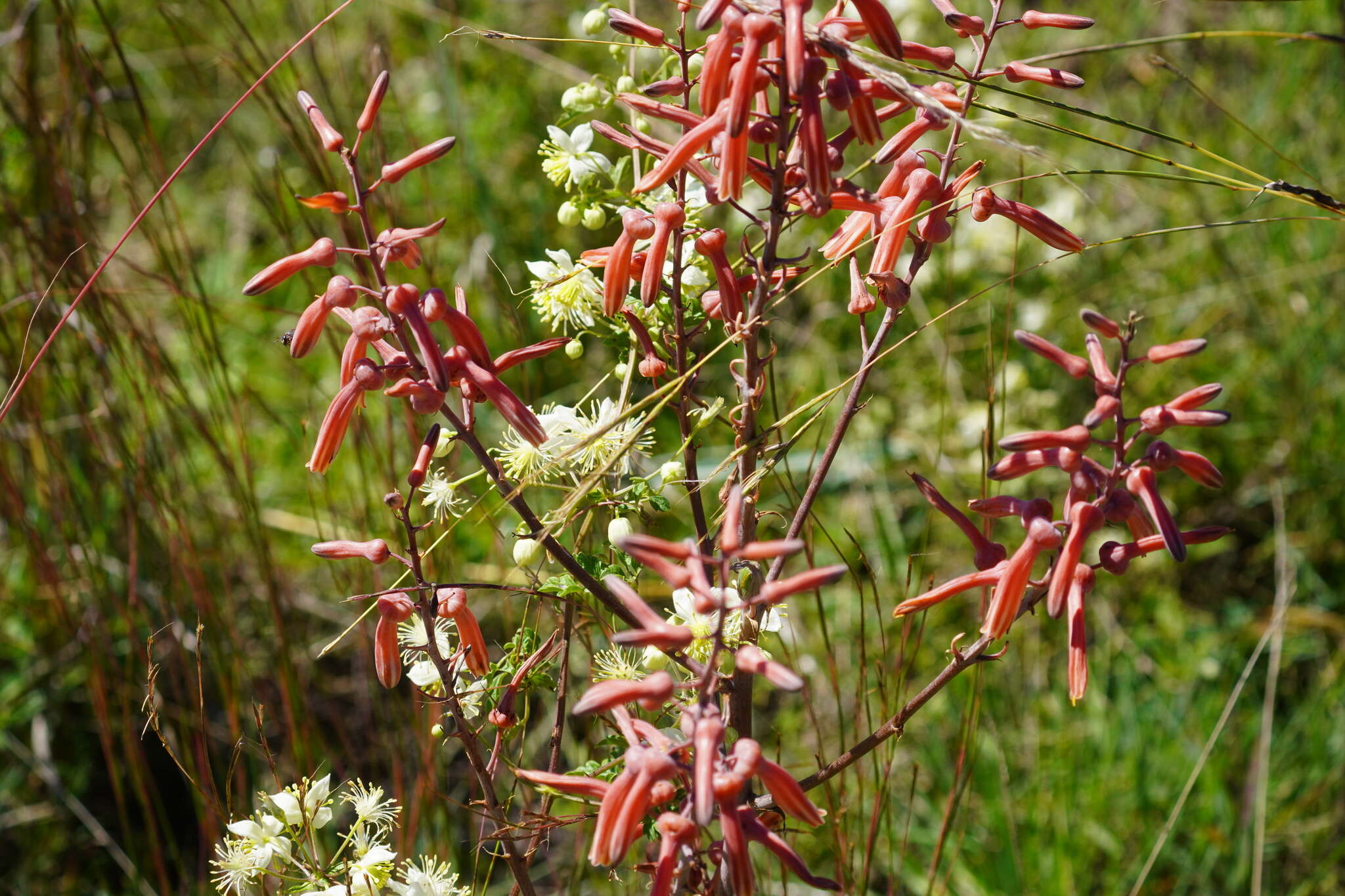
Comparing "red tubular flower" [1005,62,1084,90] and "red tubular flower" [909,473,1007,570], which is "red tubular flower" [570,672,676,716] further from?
"red tubular flower" [1005,62,1084,90]

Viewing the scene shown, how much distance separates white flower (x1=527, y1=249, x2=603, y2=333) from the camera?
4.06 feet

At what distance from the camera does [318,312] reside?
100 cm

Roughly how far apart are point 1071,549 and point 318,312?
Answer: 26.6 inches

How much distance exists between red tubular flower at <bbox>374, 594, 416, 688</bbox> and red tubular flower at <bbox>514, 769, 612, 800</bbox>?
0.65 feet

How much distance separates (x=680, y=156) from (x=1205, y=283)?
2.77m

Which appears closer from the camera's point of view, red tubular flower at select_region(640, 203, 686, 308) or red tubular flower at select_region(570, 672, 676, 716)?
red tubular flower at select_region(570, 672, 676, 716)

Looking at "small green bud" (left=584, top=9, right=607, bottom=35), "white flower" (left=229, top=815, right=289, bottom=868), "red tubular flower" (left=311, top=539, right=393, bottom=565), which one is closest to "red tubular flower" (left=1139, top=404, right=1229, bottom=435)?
"red tubular flower" (left=311, top=539, right=393, bottom=565)

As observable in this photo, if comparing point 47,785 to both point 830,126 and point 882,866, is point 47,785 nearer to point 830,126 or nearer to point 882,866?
point 882,866

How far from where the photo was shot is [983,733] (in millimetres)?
2475

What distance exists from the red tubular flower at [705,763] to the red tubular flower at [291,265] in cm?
50

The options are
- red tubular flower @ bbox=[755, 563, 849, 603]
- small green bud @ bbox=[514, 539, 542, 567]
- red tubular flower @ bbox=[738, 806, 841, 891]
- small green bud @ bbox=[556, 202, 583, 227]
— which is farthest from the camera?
small green bud @ bbox=[556, 202, 583, 227]

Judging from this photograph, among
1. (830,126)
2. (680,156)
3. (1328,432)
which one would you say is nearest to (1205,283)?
(1328,432)

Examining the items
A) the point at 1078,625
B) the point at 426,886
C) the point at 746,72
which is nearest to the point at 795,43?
the point at 746,72

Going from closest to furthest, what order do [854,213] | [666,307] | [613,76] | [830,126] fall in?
[854,213]
[666,307]
[830,126]
[613,76]
